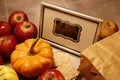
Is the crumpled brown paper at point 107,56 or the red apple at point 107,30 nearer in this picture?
the crumpled brown paper at point 107,56

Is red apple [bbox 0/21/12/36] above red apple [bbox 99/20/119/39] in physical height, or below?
below

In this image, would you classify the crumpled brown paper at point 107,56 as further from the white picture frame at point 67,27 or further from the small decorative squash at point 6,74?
the small decorative squash at point 6,74

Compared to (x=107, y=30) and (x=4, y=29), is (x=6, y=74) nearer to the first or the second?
(x=4, y=29)

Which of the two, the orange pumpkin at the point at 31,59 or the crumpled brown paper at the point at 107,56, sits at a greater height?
the crumpled brown paper at the point at 107,56

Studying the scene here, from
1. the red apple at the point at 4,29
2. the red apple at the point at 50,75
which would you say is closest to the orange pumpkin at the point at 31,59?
the red apple at the point at 50,75

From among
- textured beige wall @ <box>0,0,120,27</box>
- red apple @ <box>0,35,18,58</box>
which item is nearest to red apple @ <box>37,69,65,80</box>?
red apple @ <box>0,35,18,58</box>

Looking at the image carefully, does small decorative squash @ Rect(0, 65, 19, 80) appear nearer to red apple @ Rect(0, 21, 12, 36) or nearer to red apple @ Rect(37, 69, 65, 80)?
red apple @ Rect(37, 69, 65, 80)

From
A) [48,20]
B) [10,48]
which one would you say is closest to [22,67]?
[10,48]
